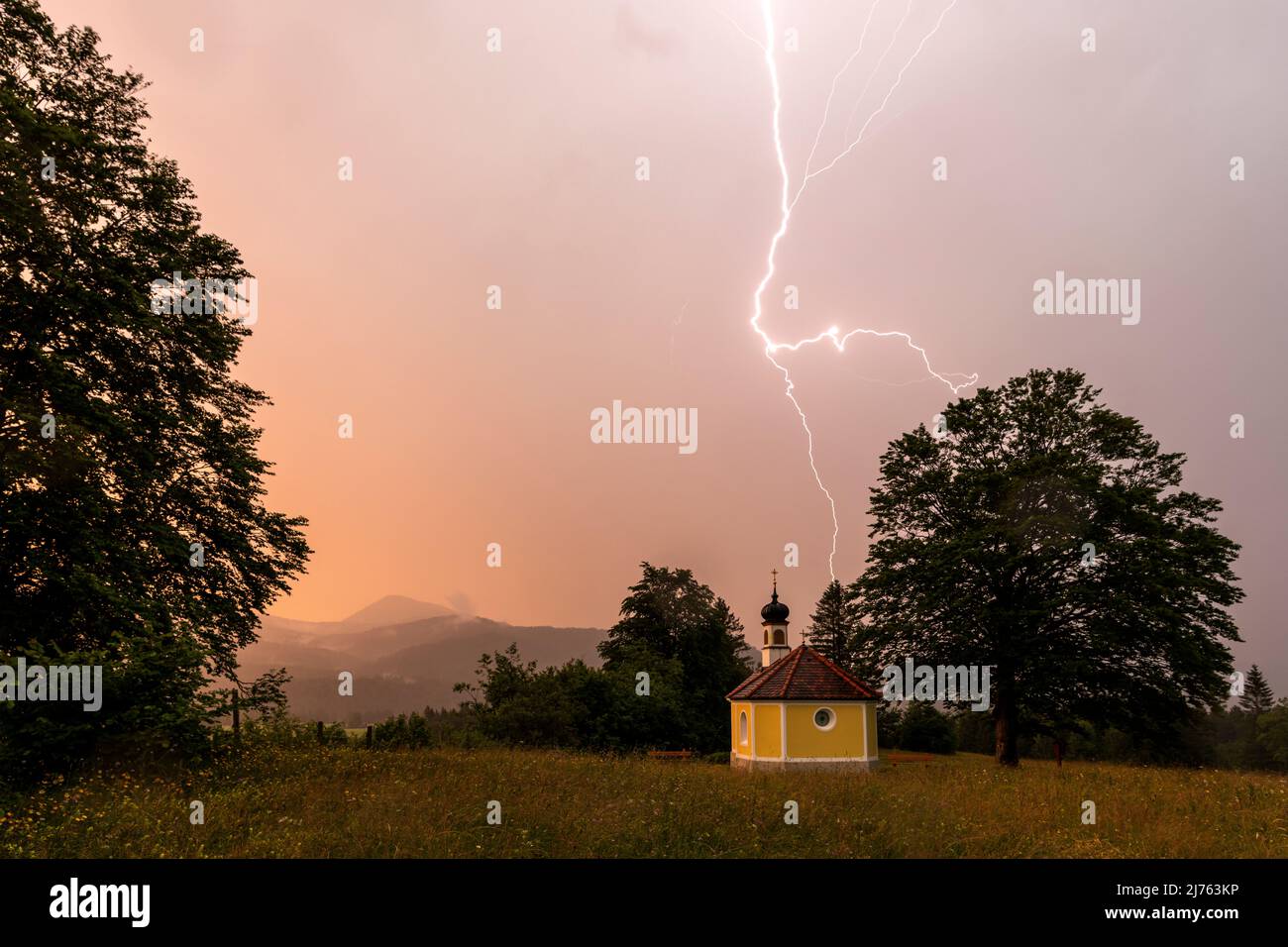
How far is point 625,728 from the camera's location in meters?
34.5

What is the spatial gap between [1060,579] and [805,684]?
1092 cm

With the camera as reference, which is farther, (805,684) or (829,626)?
(829,626)

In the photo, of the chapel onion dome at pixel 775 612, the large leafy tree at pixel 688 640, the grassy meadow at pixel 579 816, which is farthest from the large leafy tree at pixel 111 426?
the large leafy tree at pixel 688 640

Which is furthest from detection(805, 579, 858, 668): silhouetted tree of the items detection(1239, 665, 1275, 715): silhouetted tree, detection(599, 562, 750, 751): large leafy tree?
detection(1239, 665, 1275, 715): silhouetted tree

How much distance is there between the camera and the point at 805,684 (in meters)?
25.4

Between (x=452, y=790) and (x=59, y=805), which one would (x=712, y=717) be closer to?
(x=452, y=790)

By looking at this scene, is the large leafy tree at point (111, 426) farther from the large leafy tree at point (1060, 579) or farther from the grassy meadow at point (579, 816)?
the large leafy tree at point (1060, 579)

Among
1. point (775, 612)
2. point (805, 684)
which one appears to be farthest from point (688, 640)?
point (805, 684)

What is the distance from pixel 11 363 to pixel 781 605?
98.1ft

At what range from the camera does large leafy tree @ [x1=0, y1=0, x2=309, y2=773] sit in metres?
13.6

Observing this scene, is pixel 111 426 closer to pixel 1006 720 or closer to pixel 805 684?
pixel 805 684

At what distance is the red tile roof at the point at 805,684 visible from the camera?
24750mm

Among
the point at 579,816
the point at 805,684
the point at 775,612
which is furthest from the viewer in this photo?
the point at 775,612
